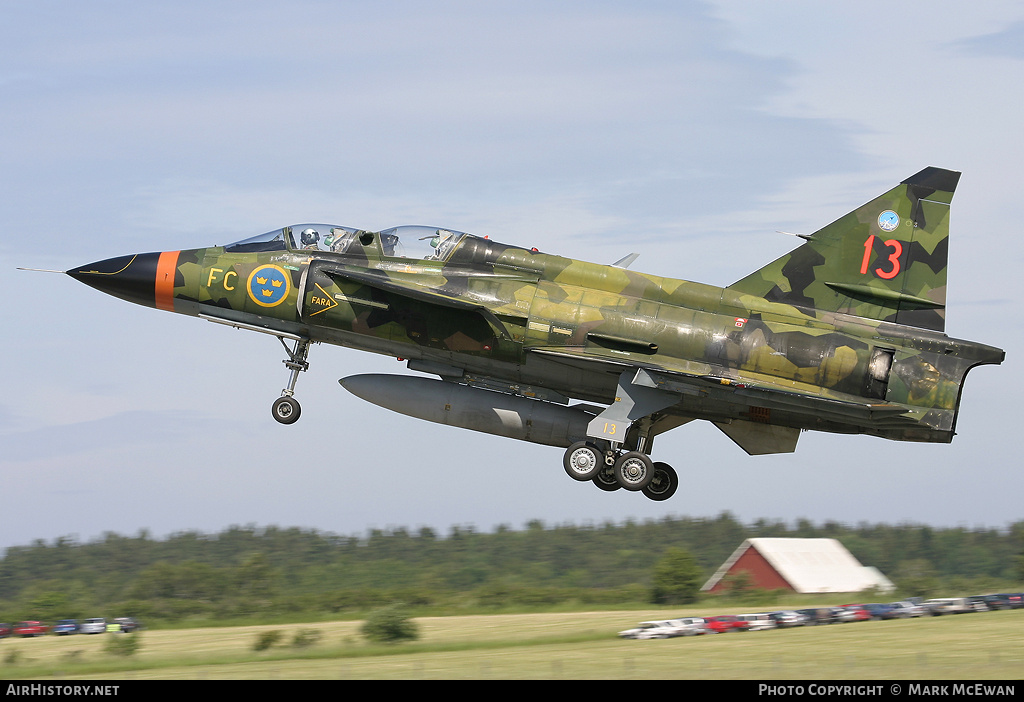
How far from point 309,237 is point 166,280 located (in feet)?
9.28

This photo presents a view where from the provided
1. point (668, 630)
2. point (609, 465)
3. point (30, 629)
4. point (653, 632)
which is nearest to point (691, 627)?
point (668, 630)

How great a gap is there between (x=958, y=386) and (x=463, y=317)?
29.0 ft

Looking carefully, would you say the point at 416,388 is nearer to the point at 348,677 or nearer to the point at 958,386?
the point at 348,677

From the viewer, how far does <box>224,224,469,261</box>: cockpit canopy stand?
20.9 metres

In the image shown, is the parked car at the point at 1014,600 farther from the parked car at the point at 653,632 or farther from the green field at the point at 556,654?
the parked car at the point at 653,632

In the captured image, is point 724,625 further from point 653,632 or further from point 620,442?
point 620,442

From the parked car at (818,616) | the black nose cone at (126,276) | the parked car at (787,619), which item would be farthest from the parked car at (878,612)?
the black nose cone at (126,276)

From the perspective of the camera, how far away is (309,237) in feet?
69.9

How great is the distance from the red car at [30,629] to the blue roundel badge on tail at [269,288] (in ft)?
61.5

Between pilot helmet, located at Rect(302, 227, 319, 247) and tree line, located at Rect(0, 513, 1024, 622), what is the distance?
20364mm

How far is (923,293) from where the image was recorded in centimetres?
2023

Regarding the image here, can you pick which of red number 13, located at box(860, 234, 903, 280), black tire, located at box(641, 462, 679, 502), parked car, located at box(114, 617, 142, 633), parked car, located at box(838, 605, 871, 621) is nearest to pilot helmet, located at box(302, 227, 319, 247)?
black tire, located at box(641, 462, 679, 502)
